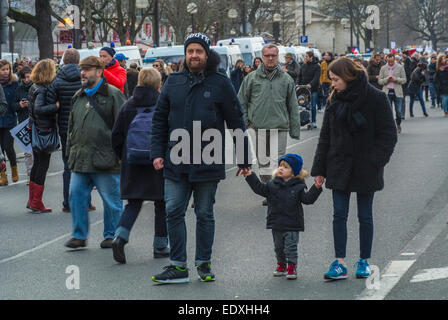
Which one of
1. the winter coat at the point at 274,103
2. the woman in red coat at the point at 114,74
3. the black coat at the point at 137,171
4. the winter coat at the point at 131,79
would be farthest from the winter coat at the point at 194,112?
the winter coat at the point at 131,79

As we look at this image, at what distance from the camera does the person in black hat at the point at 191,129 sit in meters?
6.90

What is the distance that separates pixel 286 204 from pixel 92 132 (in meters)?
2.31

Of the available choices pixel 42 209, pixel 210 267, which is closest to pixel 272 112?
pixel 42 209

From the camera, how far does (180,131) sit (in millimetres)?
6910

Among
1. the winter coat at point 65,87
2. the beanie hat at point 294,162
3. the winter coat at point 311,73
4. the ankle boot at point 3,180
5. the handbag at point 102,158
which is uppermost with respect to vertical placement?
the winter coat at point 65,87

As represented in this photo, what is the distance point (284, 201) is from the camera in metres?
7.05

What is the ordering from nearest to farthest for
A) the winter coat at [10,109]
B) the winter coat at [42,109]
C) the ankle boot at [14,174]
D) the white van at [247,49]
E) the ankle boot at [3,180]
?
1. the winter coat at [42,109]
2. the ankle boot at [3,180]
3. the winter coat at [10,109]
4. the ankle boot at [14,174]
5. the white van at [247,49]

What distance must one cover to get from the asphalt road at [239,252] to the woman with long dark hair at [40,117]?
10.0 inches

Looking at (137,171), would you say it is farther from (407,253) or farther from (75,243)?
(407,253)

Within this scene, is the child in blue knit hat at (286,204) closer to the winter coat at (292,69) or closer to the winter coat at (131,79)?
Result: the winter coat at (131,79)

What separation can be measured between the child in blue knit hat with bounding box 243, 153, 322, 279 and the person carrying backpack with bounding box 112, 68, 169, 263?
1.20 meters

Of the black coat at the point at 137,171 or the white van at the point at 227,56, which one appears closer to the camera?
the black coat at the point at 137,171
